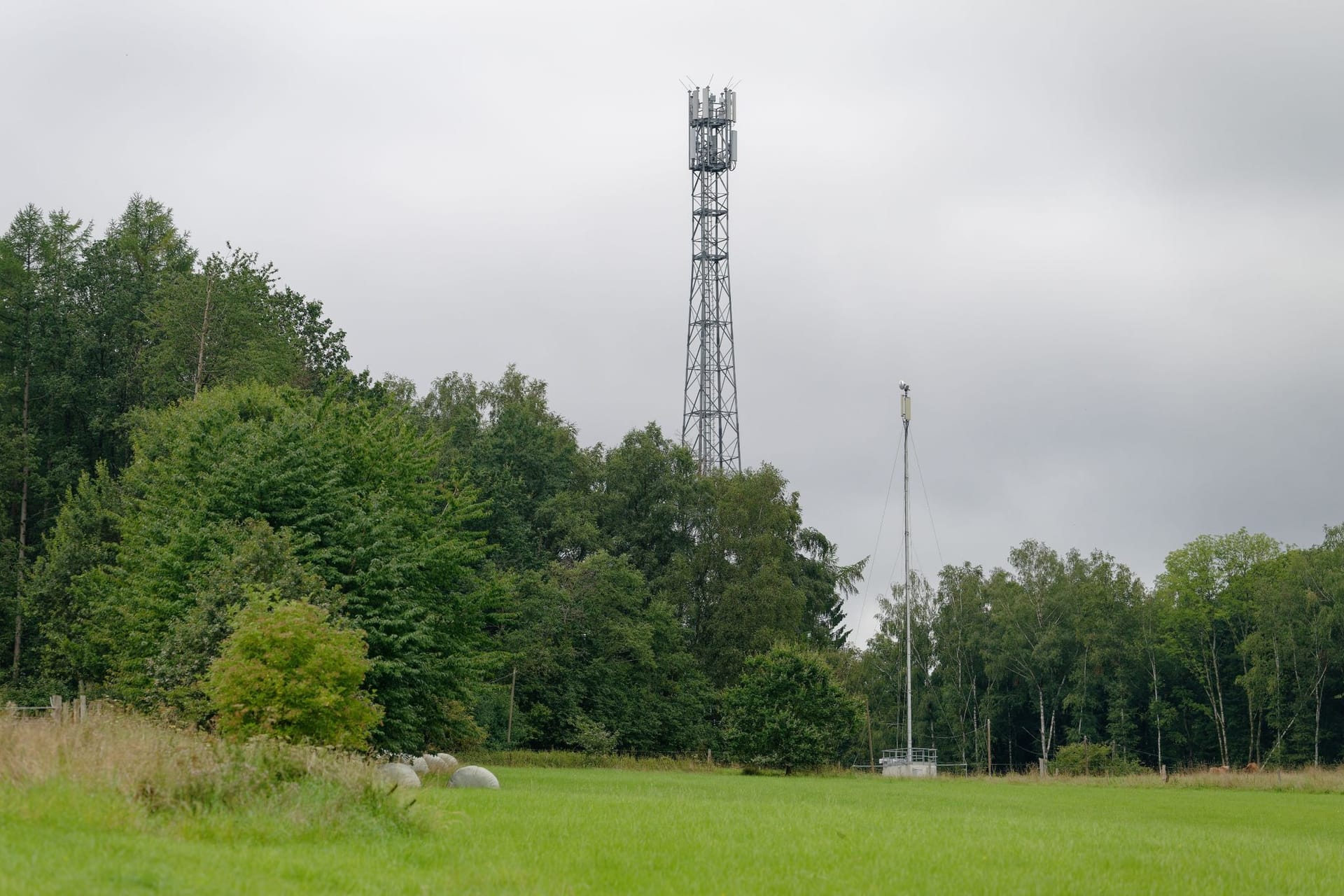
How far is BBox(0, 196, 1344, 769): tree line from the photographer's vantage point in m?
36.6

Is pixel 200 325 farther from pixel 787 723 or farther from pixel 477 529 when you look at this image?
pixel 787 723

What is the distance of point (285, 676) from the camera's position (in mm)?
23719

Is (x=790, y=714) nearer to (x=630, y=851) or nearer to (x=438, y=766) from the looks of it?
(x=438, y=766)

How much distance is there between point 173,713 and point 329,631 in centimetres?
591

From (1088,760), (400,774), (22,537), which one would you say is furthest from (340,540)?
(1088,760)

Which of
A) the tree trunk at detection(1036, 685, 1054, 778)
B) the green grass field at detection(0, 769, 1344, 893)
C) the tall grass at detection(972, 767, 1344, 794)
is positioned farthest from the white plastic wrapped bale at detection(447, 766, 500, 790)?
the tree trunk at detection(1036, 685, 1054, 778)

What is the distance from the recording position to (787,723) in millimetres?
53438

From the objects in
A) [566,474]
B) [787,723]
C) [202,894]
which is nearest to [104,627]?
[787,723]

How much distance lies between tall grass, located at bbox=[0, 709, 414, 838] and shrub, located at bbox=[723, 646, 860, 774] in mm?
37928

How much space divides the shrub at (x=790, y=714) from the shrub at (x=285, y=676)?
103 feet

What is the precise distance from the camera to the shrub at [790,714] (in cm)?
5350

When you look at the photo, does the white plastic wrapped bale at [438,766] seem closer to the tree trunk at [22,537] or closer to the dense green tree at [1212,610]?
the tree trunk at [22,537]

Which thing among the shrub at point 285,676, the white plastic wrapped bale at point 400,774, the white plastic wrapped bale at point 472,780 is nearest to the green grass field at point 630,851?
the white plastic wrapped bale at point 400,774

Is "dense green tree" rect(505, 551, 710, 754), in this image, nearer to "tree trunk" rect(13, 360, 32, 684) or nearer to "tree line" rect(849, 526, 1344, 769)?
"tree line" rect(849, 526, 1344, 769)
